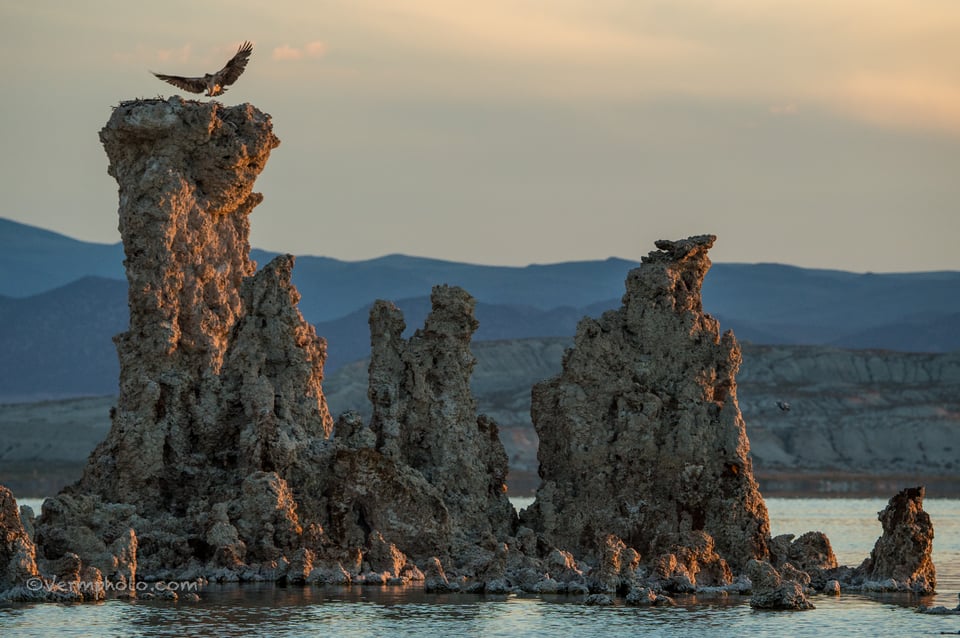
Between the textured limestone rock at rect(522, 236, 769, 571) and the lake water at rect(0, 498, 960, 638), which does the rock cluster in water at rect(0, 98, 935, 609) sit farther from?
the lake water at rect(0, 498, 960, 638)

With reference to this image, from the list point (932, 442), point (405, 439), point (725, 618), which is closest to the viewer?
point (725, 618)

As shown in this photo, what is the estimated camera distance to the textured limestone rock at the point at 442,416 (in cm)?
5131

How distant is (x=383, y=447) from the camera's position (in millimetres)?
50719

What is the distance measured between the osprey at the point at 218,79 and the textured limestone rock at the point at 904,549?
19.5 meters

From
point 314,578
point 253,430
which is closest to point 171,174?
point 253,430

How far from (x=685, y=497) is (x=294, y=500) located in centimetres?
930

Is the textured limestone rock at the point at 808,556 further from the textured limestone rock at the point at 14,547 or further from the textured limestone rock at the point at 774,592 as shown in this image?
the textured limestone rock at the point at 14,547

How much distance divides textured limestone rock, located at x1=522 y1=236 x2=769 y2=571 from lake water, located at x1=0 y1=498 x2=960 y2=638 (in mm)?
3609

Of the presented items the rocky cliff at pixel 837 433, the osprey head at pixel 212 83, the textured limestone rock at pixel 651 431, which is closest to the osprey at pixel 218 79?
the osprey head at pixel 212 83

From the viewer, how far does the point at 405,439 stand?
51875mm

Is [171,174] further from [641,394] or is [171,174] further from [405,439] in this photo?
[641,394]

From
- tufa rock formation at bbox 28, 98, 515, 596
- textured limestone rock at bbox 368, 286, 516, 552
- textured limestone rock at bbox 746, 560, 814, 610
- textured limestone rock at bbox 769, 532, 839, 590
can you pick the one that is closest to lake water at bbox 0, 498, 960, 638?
textured limestone rock at bbox 746, 560, 814, 610

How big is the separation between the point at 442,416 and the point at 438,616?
936cm

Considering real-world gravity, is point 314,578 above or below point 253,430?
below
